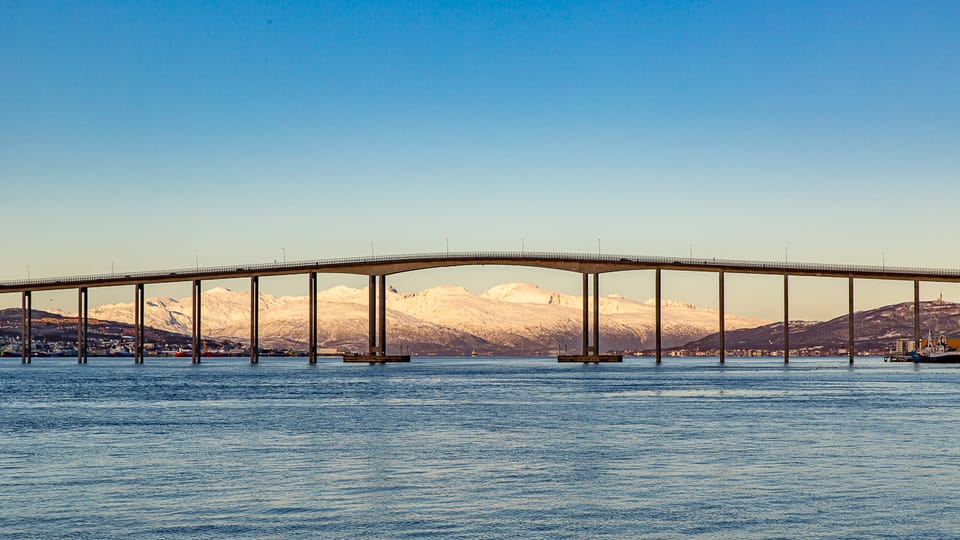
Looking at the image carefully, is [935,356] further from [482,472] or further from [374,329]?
[482,472]

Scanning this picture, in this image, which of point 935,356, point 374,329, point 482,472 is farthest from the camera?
point 935,356

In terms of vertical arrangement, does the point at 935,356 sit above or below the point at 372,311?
below

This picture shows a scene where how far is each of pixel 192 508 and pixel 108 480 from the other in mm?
5443

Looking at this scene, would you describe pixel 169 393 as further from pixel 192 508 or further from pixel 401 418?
pixel 192 508

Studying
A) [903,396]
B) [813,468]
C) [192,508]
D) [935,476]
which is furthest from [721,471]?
[903,396]

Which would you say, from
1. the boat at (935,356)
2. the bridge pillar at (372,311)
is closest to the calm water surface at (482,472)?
the bridge pillar at (372,311)

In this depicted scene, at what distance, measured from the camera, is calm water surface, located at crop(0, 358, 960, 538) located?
22544 millimetres

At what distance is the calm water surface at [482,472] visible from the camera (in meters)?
22.5

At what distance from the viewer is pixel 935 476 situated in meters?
28.8

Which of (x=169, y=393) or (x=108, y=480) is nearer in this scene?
(x=108, y=480)

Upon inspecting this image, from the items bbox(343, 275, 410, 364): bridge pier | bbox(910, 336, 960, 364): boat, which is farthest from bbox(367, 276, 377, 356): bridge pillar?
bbox(910, 336, 960, 364): boat

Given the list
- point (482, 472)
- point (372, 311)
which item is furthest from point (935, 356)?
point (482, 472)

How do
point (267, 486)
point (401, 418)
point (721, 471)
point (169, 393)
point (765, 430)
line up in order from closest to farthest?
point (267, 486), point (721, 471), point (765, 430), point (401, 418), point (169, 393)

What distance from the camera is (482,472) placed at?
29.9 metres
